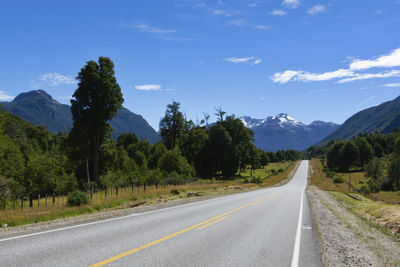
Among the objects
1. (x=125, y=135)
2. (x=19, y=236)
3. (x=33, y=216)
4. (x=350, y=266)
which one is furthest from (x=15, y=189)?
(x=125, y=135)

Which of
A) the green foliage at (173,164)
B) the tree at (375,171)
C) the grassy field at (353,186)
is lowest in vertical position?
the grassy field at (353,186)

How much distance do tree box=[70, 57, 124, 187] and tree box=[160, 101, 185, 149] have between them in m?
26.9

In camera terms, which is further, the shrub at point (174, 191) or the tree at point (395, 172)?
the tree at point (395, 172)

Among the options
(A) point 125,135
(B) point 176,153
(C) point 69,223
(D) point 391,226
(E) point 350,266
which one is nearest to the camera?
(E) point 350,266

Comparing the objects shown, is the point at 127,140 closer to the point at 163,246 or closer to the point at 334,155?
the point at 163,246

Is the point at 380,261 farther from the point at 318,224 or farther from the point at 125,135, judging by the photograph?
the point at 125,135

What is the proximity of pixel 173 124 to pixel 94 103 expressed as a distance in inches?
1162

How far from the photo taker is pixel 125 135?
10388 cm

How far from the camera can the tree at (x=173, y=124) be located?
64.8 meters

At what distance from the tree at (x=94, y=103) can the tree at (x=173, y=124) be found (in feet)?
88.2

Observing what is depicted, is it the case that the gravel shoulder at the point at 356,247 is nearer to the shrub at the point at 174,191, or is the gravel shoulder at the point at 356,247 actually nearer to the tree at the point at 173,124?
the shrub at the point at 174,191

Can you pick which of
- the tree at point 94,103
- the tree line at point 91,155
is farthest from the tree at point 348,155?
the tree at point 94,103

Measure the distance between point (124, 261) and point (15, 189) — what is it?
71.8 feet

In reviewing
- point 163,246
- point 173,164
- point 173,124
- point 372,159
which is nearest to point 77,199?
point 163,246
